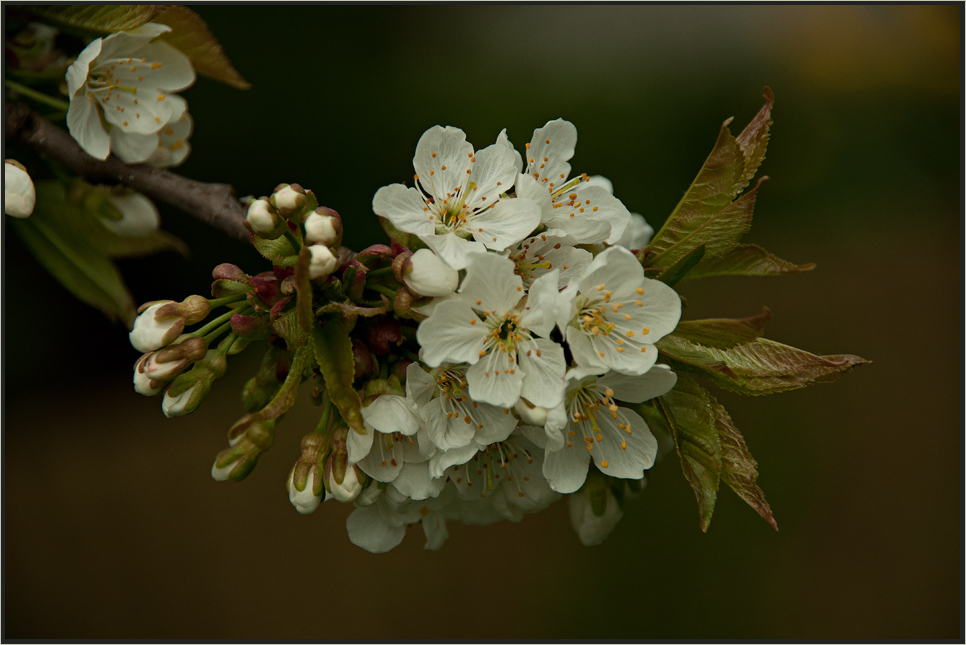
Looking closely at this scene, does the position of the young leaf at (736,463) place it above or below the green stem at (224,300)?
below

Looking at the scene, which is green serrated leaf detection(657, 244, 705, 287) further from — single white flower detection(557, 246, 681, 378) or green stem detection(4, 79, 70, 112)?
green stem detection(4, 79, 70, 112)

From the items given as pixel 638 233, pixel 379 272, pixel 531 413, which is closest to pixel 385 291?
pixel 379 272

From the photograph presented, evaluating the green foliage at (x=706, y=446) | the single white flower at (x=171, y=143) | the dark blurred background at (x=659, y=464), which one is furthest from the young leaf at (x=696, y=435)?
the dark blurred background at (x=659, y=464)

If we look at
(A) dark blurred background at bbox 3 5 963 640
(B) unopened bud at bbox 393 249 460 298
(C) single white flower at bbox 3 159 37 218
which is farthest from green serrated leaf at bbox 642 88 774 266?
(A) dark blurred background at bbox 3 5 963 640

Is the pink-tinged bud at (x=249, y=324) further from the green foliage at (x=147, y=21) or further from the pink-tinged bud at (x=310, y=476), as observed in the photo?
the green foliage at (x=147, y=21)

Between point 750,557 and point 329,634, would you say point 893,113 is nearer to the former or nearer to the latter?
point 750,557

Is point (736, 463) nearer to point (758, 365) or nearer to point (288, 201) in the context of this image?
point (758, 365)
